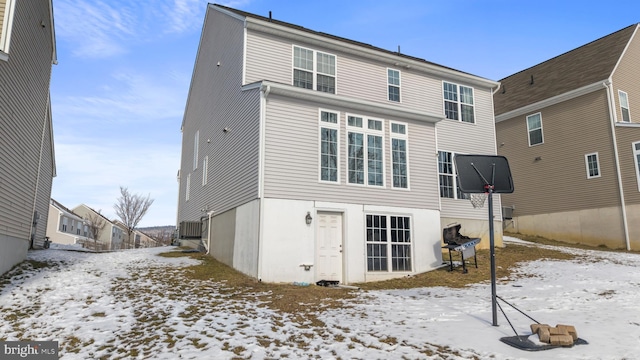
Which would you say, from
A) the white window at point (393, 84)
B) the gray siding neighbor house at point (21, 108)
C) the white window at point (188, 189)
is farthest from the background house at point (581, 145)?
the gray siding neighbor house at point (21, 108)

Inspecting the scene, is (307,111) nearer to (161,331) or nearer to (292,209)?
(292,209)

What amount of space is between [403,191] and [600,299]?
21.3 ft

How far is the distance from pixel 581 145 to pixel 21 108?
24.5 meters

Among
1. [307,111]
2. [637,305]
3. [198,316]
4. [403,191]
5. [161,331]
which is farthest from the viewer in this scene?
[403,191]

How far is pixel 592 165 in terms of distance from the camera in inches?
838

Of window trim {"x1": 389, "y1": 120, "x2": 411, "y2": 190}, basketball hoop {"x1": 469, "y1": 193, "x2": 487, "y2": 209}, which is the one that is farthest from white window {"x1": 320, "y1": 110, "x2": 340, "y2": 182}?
basketball hoop {"x1": 469, "y1": 193, "x2": 487, "y2": 209}

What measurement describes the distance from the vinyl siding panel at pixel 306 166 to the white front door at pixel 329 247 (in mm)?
674

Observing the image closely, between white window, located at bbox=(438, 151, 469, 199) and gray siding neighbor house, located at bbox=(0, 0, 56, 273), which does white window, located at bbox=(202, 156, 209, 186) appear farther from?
white window, located at bbox=(438, 151, 469, 199)

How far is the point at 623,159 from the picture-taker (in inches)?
786

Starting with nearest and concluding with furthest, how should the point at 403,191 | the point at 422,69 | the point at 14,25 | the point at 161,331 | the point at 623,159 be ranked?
the point at 161,331, the point at 14,25, the point at 403,191, the point at 422,69, the point at 623,159

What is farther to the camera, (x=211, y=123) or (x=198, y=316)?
(x=211, y=123)

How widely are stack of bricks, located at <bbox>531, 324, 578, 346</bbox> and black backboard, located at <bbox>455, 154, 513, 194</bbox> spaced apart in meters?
2.60

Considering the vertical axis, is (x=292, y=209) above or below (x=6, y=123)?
below

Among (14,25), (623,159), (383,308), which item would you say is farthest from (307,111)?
(623,159)
